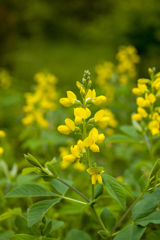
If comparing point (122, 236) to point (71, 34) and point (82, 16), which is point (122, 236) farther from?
point (82, 16)

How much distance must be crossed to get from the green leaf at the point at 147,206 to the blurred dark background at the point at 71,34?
3.50m

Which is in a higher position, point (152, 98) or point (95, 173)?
point (152, 98)

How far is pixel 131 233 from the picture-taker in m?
0.64

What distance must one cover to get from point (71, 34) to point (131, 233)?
6382 millimetres

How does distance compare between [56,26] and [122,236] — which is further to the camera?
[56,26]

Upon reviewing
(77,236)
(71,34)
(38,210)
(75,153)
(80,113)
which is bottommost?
(77,236)

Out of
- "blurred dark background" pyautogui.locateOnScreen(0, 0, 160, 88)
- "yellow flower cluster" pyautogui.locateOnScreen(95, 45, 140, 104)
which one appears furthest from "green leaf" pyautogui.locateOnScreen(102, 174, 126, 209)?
"blurred dark background" pyautogui.locateOnScreen(0, 0, 160, 88)

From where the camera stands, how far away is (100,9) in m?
6.63

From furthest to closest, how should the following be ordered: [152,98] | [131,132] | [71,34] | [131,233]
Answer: [71,34]
[131,132]
[152,98]
[131,233]

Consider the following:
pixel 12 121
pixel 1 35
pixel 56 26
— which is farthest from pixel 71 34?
pixel 12 121

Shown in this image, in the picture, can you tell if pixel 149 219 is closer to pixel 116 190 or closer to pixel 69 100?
pixel 116 190

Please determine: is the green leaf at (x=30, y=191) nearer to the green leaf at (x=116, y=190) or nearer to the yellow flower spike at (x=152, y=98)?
the green leaf at (x=116, y=190)

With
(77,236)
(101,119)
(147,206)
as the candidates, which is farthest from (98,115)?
(77,236)

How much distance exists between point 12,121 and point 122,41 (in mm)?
3184
